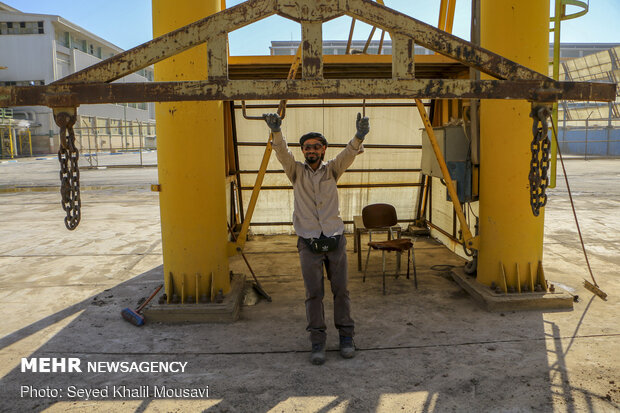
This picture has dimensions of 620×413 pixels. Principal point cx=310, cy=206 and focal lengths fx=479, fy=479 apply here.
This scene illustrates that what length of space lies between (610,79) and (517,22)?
33.3 meters

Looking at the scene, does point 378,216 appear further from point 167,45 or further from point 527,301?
point 167,45

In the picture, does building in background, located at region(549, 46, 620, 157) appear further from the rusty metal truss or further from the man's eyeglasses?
the rusty metal truss

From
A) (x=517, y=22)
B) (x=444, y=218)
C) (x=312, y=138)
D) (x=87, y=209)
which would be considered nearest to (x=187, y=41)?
(x=312, y=138)

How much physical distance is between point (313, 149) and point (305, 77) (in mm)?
1229

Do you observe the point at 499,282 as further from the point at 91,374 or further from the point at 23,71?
the point at 23,71

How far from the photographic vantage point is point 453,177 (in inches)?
273

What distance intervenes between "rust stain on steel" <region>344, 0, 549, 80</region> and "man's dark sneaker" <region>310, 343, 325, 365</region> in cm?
286

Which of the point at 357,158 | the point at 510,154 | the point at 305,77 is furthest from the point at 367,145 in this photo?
the point at 305,77

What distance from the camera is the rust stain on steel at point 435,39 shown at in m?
3.53

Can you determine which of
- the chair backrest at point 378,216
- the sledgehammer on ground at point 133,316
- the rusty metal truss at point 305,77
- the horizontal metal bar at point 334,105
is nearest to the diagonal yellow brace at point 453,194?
the chair backrest at point 378,216

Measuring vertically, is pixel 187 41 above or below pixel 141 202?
above

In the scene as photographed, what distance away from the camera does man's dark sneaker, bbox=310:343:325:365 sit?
4.55m

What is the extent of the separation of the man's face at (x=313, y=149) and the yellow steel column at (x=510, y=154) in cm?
265

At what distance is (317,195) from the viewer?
461 cm
